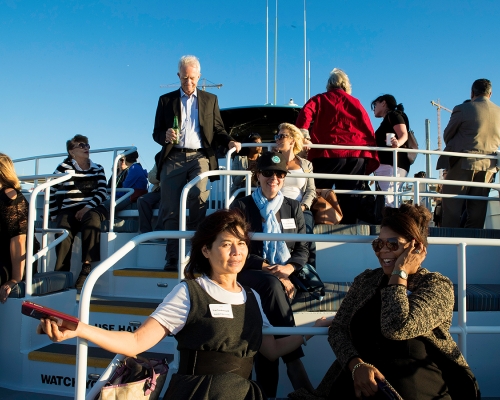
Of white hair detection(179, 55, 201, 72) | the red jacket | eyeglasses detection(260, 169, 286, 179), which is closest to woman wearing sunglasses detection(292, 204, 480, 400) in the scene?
eyeglasses detection(260, 169, 286, 179)

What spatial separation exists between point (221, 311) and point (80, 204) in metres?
3.90

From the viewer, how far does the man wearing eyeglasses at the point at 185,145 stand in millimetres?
4766

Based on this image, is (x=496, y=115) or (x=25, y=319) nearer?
(x=25, y=319)

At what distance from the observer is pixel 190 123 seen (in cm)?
493

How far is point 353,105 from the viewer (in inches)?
223

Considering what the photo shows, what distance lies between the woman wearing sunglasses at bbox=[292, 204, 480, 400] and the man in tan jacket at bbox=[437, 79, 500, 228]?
11.2 ft

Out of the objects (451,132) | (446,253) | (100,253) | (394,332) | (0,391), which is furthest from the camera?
(451,132)

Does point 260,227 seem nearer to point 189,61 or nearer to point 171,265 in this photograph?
point 171,265

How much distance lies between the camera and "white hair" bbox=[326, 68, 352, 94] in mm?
5777

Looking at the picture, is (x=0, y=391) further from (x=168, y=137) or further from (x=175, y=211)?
(x=168, y=137)

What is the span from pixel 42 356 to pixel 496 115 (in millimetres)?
5154

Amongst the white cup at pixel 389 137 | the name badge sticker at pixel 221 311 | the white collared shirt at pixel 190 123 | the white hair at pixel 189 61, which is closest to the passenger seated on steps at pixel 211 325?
the name badge sticker at pixel 221 311

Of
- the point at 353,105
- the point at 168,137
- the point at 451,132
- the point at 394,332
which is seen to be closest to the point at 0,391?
the point at 168,137

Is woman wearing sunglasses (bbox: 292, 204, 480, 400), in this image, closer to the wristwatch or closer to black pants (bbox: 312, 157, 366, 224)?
the wristwatch
